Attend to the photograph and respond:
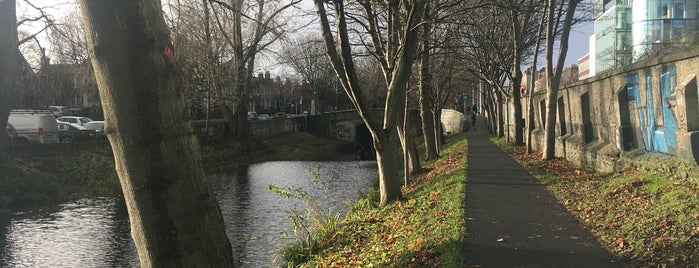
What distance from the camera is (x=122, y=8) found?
2.92 metres

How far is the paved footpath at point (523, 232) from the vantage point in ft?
20.8

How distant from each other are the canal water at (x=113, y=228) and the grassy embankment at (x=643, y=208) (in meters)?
5.85

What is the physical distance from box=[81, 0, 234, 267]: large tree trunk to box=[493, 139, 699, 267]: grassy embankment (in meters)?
4.77

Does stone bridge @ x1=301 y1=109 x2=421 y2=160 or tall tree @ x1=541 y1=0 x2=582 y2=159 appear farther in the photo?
stone bridge @ x1=301 y1=109 x2=421 y2=160

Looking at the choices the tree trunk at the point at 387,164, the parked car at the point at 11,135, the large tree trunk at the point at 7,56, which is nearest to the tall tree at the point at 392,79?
the tree trunk at the point at 387,164

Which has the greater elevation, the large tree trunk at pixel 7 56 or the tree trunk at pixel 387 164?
the large tree trunk at pixel 7 56

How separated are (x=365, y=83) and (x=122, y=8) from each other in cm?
5565

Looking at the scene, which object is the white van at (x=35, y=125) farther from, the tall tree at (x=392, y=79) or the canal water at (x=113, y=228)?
the tall tree at (x=392, y=79)

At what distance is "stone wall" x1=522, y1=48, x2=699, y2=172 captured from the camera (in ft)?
30.1

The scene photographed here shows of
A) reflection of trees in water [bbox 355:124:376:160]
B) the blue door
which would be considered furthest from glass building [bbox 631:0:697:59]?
the blue door

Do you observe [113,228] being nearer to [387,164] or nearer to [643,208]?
[387,164]


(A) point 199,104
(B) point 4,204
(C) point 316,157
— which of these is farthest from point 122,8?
(C) point 316,157

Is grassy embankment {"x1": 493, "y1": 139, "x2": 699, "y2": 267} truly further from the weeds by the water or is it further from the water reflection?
the water reflection

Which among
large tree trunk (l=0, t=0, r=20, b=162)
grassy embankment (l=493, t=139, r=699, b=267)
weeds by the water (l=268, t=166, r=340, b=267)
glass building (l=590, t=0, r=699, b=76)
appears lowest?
weeds by the water (l=268, t=166, r=340, b=267)
